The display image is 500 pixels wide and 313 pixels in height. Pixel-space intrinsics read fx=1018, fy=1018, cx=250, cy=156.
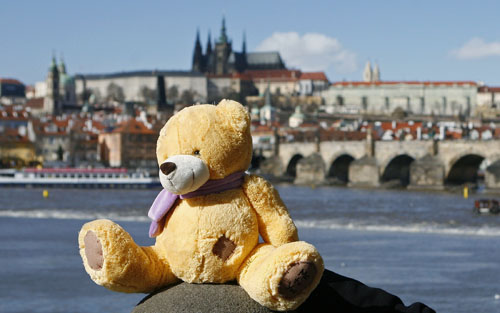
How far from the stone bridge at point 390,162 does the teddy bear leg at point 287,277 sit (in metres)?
53.6

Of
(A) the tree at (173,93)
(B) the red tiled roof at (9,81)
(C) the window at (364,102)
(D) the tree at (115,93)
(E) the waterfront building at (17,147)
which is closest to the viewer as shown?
(E) the waterfront building at (17,147)

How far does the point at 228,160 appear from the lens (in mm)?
3748

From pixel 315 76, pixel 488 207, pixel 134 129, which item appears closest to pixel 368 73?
pixel 315 76

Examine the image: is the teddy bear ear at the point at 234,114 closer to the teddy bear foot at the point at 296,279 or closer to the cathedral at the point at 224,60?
the teddy bear foot at the point at 296,279

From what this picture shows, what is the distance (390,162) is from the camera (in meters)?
67.8

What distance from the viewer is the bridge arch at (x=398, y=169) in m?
67.6

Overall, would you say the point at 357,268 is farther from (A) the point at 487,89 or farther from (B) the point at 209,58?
(B) the point at 209,58

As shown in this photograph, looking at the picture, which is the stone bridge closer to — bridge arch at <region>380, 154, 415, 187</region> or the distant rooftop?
bridge arch at <region>380, 154, 415, 187</region>

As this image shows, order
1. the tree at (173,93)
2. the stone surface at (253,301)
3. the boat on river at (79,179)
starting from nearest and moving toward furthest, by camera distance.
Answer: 1. the stone surface at (253,301)
2. the boat on river at (79,179)
3. the tree at (173,93)

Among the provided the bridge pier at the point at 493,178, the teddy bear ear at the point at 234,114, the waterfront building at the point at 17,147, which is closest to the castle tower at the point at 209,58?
the waterfront building at the point at 17,147

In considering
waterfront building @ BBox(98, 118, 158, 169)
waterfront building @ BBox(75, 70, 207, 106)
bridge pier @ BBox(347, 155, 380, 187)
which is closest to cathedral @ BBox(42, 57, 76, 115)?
waterfront building @ BBox(75, 70, 207, 106)

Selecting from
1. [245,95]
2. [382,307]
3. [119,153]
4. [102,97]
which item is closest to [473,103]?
[245,95]

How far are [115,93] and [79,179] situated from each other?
347 feet

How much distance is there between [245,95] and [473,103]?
35.4m
